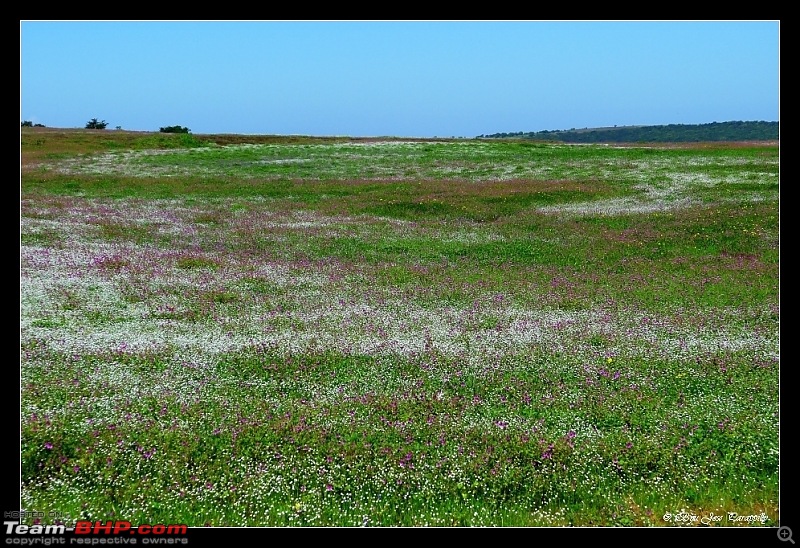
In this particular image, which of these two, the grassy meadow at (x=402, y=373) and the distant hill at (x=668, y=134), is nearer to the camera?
the grassy meadow at (x=402, y=373)

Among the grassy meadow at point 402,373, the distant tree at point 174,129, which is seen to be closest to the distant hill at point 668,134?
the distant tree at point 174,129

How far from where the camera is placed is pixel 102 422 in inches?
375

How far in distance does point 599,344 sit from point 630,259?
32.6 feet

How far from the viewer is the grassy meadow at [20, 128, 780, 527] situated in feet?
26.1
